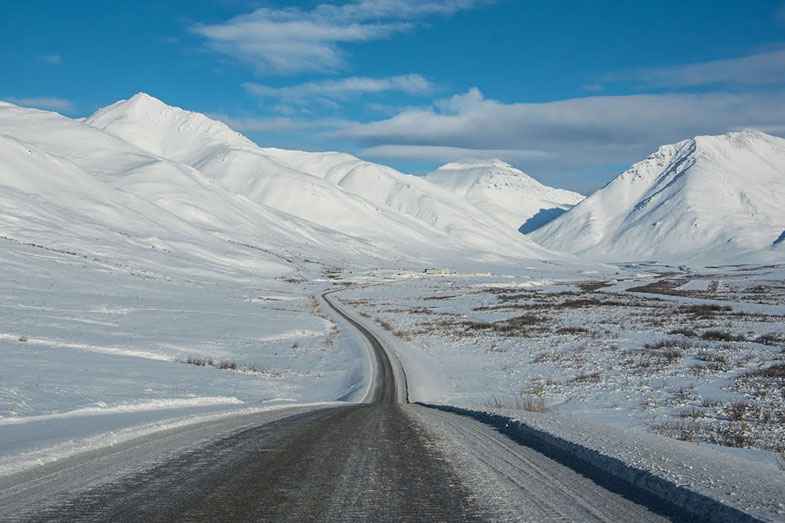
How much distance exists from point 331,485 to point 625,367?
73.8ft

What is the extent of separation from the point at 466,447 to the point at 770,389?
15.8 metres

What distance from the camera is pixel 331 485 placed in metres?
6.02

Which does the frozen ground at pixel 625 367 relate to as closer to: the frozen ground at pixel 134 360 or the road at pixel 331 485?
the road at pixel 331 485

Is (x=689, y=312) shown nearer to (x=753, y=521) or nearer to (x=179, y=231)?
(x=753, y=521)

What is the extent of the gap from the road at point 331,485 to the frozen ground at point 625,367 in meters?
5.22

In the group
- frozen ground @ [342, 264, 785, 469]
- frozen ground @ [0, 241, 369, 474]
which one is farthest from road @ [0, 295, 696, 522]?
frozen ground @ [342, 264, 785, 469]

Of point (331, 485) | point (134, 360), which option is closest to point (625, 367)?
point (134, 360)

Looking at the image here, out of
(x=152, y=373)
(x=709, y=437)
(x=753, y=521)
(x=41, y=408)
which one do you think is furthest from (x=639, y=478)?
(x=152, y=373)

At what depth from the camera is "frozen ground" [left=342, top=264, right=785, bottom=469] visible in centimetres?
1527

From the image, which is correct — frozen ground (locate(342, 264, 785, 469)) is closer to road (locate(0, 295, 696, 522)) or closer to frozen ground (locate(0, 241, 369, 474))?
road (locate(0, 295, 696, 522))

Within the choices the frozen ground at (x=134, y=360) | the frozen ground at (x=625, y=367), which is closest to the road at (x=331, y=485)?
the frozen ground at (x=134, y=360)

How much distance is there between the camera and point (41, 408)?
12.6 meters

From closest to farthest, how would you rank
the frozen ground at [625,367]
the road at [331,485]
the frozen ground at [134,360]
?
the road at [331,485] → the frozen ground at [134,360] → the frozen ground at [625,367]

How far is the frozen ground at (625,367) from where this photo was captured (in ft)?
50.1
